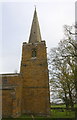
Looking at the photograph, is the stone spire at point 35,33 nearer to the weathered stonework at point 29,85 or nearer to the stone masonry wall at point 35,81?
the weathered stonework at point 29,85

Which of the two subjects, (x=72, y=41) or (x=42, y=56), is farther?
(x=42, y=56)

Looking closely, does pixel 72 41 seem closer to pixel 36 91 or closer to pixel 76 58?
pixel 76 58

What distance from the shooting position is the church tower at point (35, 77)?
3025 cm

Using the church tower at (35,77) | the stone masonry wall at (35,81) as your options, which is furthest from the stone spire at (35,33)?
the stone masonry wall at (35,81)

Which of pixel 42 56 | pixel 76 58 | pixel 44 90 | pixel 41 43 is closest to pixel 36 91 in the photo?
pixel 44 90

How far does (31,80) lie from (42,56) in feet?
15.2

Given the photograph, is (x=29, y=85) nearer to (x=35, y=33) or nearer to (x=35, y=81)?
(x=35, y=81)

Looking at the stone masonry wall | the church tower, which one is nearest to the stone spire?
the church tower

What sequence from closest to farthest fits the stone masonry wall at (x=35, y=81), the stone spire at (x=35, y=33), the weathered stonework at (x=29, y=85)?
the weathered stonework at (x=29, y=85)
the stone masonry wall at (x=35, y=81)
the stone spire at (x=35, y=33)

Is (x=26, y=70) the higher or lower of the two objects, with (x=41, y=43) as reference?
lower

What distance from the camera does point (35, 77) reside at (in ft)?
104

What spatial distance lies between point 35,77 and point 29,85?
170cm

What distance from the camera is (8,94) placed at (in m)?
29.2

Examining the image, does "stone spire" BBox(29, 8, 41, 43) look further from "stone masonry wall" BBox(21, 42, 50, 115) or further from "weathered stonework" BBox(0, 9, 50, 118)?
"stone masonry wall" BBox(21, 42, 50, 115)
